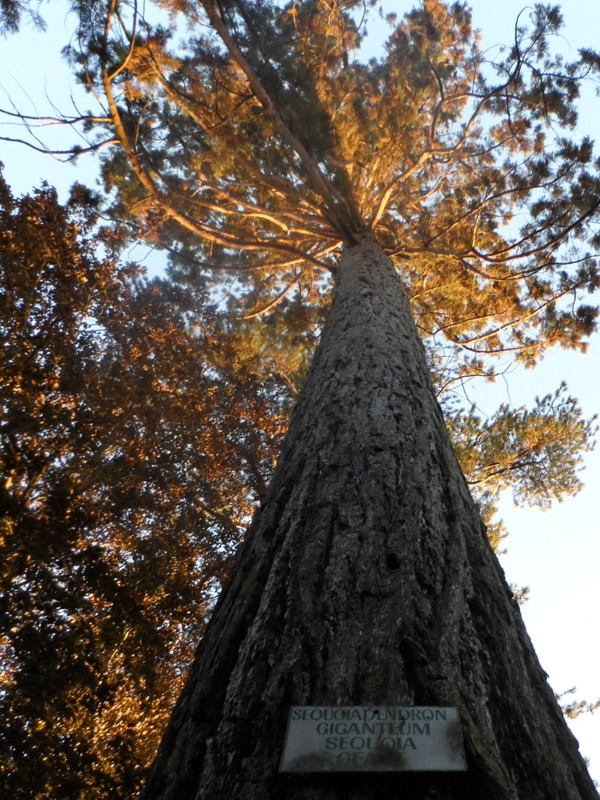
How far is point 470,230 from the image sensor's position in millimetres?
7293

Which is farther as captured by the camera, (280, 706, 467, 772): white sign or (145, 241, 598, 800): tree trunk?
(145, 241, 598, 800): tree trunk

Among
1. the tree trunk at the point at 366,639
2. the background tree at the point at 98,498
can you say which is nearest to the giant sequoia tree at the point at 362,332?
the tree trunk at the point at 366,639

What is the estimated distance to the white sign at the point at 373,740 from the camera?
977 millimetres

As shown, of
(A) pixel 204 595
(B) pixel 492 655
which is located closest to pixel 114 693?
(A) pixel 204 595

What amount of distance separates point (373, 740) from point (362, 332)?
95.9 inches

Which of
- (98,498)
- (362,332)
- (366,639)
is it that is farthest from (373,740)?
(98,498)

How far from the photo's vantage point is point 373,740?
1014mm

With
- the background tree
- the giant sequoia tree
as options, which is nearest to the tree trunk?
the giant sequoia tree

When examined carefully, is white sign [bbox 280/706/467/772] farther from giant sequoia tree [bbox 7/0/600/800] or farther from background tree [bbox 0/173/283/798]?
background tree [bbox 0/173/283/798]

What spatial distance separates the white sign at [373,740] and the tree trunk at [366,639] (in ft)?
0.08

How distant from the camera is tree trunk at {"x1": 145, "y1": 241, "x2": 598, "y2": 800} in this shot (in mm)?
1082

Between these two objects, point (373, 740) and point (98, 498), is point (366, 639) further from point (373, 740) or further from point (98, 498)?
point (98, 498)

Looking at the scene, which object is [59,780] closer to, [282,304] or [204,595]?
[204,595]

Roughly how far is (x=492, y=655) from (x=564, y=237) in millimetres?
6801
